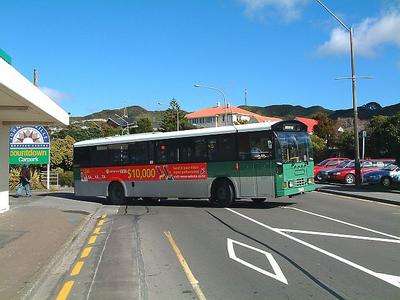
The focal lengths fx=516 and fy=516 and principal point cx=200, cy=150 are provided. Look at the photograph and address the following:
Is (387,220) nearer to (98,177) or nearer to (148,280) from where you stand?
(148,280)

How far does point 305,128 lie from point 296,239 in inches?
363

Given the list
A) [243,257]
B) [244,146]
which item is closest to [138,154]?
[244,146]

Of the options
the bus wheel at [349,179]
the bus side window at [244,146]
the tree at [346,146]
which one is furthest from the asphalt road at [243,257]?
the tree at [346,146]

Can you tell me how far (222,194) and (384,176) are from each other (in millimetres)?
13736

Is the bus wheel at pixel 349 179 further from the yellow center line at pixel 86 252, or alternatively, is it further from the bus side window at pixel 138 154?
the yellow center line at pixel 86 252

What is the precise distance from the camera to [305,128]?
65.9ft

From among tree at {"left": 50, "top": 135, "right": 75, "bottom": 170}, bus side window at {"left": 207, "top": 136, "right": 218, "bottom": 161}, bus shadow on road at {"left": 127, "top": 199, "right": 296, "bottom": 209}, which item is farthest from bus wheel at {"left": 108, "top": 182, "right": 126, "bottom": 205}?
tree at {"left": 50, "top": 135, "right": 75, "bottom": 170}

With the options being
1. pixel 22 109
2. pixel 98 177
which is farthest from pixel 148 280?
pixel 98 177

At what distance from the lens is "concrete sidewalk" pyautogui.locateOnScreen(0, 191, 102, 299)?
7879mm

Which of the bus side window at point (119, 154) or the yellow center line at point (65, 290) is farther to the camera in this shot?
the bus side window at point (119, 154)

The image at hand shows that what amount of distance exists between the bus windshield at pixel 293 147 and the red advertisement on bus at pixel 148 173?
10.8 feet

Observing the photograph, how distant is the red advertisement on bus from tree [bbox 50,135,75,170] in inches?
927

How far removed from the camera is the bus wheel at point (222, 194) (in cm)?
1936

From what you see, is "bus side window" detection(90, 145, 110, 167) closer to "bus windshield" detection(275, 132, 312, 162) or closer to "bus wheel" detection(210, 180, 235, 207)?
"bus wheel" detection(210, 180, 235, 207)
